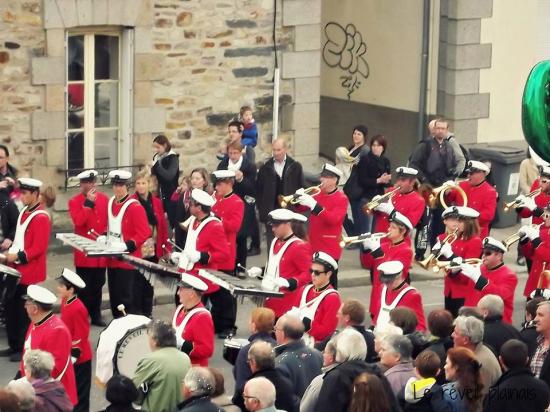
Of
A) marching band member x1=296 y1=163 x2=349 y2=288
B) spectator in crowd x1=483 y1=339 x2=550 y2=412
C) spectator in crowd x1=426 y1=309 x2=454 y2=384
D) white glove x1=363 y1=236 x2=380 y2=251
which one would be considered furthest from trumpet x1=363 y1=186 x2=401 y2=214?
spectator in crowd x1=483 y1=339 x2=550 y2=412

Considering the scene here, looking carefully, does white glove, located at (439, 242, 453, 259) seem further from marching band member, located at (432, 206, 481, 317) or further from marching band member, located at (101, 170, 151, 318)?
marching band member, located at (101, 170, 151, 318)

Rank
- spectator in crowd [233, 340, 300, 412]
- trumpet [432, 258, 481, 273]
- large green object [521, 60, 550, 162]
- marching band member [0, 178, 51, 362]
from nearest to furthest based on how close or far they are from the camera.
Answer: large green object [521, 60, 550, 162] < spectator in crowd [233, 340, 300, 412] < trumpet [432, 258, 481, 273] < marching band member [0, 178, 51, 362]

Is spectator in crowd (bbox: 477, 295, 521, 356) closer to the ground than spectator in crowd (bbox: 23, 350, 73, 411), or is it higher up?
higher up

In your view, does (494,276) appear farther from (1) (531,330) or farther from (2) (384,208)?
(2) (384,208)

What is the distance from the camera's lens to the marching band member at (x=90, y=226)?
1444 centimetres

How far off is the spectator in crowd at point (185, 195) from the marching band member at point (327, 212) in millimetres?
961

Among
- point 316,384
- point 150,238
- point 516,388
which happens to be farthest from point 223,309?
point 516,388

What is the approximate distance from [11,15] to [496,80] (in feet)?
23.0

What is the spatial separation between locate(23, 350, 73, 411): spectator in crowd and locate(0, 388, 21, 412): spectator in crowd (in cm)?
86

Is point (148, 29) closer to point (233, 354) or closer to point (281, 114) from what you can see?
point (281, 114)

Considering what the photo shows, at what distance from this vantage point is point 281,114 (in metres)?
18.8

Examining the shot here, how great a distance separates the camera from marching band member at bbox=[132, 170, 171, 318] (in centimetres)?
1462

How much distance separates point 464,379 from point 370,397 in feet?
2.77

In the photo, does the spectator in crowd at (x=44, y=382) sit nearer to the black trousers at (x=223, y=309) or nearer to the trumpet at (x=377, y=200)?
the black trousers at (x=223, y=309)
